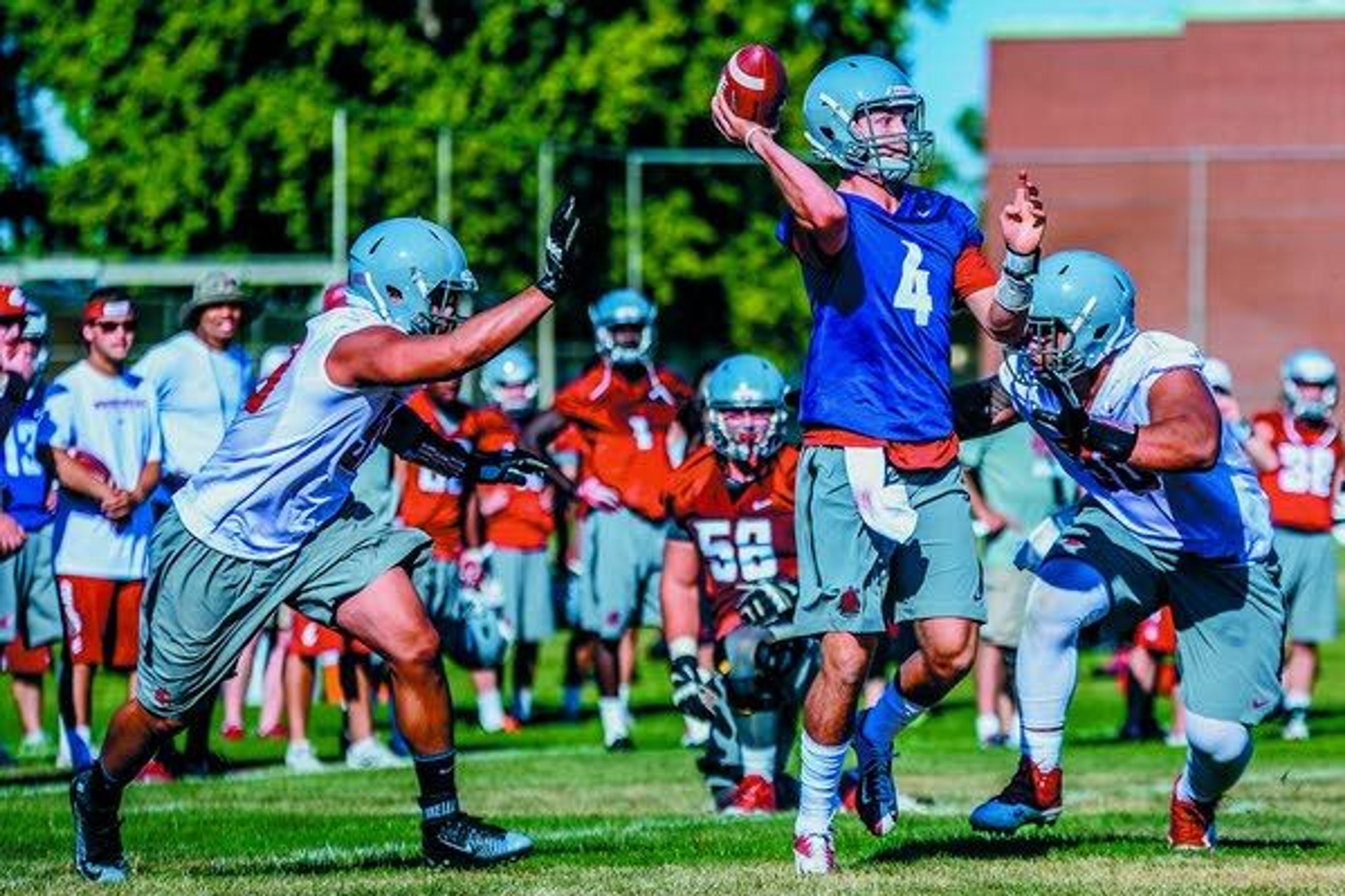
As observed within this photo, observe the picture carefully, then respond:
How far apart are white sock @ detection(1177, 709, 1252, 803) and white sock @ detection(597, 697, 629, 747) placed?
562 cm

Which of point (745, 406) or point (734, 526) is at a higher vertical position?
point (745, 406)

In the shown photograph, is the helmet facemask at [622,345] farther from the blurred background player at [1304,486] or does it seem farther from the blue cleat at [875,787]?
the blue cleat at [875,787]

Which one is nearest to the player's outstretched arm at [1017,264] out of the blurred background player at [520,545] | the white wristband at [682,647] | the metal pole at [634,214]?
the white wristband at [682,647]

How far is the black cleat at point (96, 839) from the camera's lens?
26.1 ft

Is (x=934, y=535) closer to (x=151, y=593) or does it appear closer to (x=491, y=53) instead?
(x=151, y=593)

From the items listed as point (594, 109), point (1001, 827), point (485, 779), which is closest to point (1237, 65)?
point (594, 109)

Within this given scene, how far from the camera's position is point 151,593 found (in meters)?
7.98

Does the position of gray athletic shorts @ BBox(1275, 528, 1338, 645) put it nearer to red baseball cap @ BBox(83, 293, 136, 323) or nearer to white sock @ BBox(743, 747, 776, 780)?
white sock @ BBox(743, 747, 776, 780)

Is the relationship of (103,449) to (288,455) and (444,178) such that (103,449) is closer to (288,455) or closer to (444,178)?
(288,455)

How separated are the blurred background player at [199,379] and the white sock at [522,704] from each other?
340cm

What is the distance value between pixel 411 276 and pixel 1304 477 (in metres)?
8.09

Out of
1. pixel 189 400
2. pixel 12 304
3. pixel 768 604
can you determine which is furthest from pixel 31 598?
pixel 768 604

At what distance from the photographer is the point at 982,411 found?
8445 millimetres

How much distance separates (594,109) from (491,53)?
1619mm
